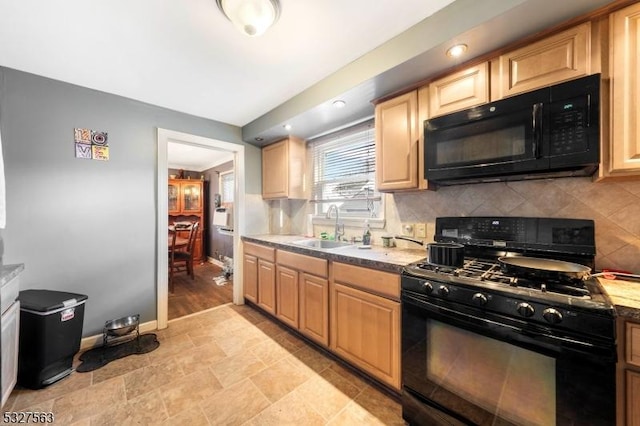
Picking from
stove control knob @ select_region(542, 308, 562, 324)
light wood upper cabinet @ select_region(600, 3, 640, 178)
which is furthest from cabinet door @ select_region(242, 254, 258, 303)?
light wood upper cabinet @ select_region(600, 3, 640, 178)

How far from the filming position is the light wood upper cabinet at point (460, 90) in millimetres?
1423

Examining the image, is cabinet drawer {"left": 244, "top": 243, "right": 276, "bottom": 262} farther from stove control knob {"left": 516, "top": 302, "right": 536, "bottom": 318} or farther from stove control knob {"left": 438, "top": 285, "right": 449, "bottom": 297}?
stove control knob {"left": 516, "top": 302, "right": 536, "bottom": 318}

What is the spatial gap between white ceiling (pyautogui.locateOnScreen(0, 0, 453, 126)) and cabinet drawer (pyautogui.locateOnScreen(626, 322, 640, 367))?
166 centimetres

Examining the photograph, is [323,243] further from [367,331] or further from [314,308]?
[367,331]

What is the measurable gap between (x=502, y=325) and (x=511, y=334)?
0.14 feet

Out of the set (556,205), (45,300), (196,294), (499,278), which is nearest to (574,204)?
(556,205)

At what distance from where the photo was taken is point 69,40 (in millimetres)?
1552

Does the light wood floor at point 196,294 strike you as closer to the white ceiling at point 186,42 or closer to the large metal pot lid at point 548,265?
the white ceiling at point 186,42

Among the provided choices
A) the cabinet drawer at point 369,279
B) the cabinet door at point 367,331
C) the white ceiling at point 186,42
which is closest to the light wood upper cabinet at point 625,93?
the white ceiling at point 186,42

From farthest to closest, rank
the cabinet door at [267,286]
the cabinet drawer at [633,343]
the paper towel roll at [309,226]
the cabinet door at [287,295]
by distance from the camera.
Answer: the paper towel roll at [309,226] < the cabinet door at [267,286] < the cabinet door at [287,295] < the cabinet drawer at [633,343]

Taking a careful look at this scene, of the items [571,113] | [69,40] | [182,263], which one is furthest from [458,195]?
[182,263]

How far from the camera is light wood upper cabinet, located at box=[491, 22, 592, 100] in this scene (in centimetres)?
114

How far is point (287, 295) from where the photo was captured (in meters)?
2.33

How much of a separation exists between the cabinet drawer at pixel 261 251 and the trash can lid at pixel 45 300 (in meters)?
1.47
